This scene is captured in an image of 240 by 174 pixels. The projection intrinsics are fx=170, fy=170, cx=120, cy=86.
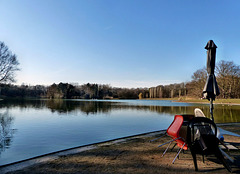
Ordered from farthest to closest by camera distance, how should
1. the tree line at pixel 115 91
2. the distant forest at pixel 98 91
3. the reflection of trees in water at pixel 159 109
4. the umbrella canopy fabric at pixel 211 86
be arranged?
the distant forest at pixel 98 91 → the tree line at pixel 115 91 → the reflection of trees in water at pixel 159 109 → the umbrella canopy fabric at pixel 211 86

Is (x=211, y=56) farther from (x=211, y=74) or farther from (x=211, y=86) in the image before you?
(x=211, y=86)

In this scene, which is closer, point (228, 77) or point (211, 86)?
point (211, 86)

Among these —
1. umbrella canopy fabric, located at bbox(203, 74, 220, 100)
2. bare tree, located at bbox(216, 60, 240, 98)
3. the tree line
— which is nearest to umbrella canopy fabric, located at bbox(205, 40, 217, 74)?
umbrella canopy fabric, located at bbox(203, 74, 220, 100)

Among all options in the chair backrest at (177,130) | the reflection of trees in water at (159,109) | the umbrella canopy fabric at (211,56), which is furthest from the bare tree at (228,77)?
the chair backrest at (177,130)

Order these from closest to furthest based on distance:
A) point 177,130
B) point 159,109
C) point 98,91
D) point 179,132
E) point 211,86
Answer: point 177,130
point 179,132
point 211,86
point 159,109
point 98,91

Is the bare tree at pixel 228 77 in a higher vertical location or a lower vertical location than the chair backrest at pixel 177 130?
higher

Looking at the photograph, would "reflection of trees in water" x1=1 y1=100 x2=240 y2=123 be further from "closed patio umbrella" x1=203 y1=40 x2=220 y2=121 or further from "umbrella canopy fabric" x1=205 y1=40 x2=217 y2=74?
"umbrella canopy fabric" x1=205 y1=40 x2=217 y2=74

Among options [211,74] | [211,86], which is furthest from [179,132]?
[211,74]

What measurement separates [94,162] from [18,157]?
267cm

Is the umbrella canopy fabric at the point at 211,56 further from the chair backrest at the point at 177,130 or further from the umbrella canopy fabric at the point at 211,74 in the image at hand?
the chair backrest at the point at 177,130

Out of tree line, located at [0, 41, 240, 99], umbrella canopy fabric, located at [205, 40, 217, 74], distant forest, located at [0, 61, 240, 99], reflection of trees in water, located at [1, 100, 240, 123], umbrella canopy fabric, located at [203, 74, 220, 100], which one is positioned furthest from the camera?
distant forest, located at [0, 61, 240, 99]

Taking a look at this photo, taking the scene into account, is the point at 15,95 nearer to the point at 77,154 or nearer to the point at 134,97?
the point at 134,97

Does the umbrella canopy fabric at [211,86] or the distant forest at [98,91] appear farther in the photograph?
the distant forest at [98,91]

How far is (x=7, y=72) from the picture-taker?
95.2 feet
